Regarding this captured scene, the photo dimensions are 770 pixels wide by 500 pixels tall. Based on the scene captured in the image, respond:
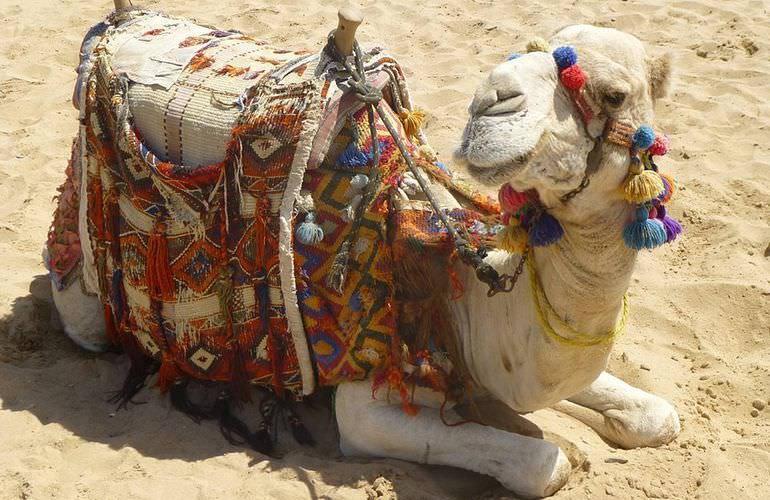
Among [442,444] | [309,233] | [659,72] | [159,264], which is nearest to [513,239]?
[659,72]

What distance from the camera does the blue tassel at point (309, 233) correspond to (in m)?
3.56

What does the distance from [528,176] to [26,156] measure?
450cm

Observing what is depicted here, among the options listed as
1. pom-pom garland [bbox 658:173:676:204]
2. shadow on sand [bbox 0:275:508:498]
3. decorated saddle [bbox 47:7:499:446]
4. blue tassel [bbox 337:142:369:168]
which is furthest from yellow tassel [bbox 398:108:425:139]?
pom-pom garland [bbox 658:173:676:204]

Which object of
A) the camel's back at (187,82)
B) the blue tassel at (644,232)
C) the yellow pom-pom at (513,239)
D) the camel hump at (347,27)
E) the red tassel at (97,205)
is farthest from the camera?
the red tassel at (97,205)

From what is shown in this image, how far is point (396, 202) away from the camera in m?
3.66

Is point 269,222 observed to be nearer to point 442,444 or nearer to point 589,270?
point 442,444

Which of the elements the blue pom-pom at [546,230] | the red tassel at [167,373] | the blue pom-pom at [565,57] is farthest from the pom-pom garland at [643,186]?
the red tassel at [167,373]

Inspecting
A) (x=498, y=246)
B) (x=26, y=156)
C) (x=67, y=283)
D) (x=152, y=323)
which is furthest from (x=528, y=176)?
(x=26, y=156)

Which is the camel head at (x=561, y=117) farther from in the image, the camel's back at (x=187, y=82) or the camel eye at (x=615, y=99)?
the camel's back at (x=187, y=82)

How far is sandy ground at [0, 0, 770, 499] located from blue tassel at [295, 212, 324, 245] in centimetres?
90

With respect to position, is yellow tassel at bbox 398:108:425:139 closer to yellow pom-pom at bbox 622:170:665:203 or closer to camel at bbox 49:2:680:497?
camel at bbox 49:2:680:497

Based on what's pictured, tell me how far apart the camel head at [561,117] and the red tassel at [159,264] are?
159cm

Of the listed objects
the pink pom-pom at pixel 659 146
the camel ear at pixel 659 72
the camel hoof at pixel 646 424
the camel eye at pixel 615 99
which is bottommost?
the camel hoof at pixel 646 424

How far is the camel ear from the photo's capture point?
288 cm
